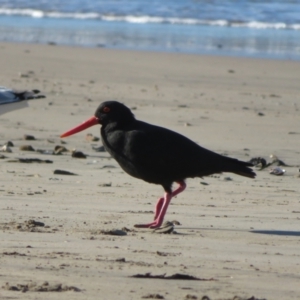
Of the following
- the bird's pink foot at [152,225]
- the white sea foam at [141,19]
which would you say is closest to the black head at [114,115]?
the bird's pink foot at [152,225]

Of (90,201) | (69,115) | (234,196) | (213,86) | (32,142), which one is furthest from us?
(213,86)

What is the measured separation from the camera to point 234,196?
6.26m

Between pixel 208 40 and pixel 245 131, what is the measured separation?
13.7 m

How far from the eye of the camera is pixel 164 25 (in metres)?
28.4

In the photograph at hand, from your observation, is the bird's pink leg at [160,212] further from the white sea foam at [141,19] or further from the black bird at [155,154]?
the white sea foam at [141,19]

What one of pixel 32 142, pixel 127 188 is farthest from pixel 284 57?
pixel 127 188

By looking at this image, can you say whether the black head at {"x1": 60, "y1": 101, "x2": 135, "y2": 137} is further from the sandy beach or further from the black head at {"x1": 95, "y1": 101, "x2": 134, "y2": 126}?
the sandy beach

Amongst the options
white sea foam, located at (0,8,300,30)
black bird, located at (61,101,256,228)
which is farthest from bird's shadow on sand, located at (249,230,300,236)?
white sea foam, located at (0,8,300,30)

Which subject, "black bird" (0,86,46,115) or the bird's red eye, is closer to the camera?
the bird's red eye

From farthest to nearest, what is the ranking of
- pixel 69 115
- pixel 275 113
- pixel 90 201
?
pixel 275 113
pixel 69 115
pixel 90 201

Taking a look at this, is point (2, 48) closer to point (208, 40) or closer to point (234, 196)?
point (208, 40)

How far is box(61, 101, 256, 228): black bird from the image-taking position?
5254mm

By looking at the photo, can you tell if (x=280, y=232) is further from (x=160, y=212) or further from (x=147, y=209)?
(x=147, y=209)

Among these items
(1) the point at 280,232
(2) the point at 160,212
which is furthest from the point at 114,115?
(1) the point at 280,232
